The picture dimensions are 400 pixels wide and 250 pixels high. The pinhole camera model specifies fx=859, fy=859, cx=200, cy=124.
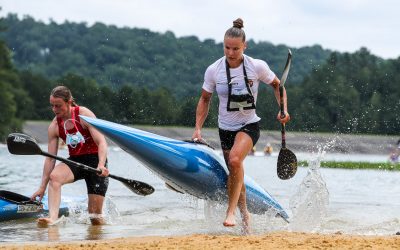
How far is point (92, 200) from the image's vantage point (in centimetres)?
985

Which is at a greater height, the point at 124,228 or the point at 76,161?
the point at 76,161

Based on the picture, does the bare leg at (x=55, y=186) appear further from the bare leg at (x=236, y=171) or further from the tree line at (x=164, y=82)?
the tree line at (x=164, y=82)

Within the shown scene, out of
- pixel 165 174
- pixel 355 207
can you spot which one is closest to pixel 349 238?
pixel 165 174

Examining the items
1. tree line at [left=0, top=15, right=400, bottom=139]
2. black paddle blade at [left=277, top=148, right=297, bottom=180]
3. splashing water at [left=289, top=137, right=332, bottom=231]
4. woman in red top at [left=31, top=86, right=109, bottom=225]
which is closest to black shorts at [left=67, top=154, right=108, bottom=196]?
woman in red top at [left=31, top=86, right=109, bottom=225]

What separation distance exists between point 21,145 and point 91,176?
0.86m

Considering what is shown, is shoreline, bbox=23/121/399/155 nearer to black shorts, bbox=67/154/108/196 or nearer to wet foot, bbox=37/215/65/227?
black shorts, bbox=67/154/108/196

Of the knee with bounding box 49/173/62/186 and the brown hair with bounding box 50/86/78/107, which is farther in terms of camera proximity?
the knee with bounding box 49/173/62/186

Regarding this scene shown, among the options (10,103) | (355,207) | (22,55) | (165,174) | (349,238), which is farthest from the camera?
(22,55)

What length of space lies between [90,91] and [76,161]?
60980 mm

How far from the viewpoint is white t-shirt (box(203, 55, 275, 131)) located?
8547 mm

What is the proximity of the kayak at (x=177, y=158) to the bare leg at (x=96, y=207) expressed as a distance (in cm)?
92

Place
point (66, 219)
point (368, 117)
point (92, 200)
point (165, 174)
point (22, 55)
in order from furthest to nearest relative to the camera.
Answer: point (22, 55), point (368, 117), point (66, 219), point (92, 200), point (165, 174)

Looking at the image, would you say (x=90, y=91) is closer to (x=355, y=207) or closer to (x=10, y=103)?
Result: (x=10, y=103)

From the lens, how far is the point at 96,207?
9930 mm
